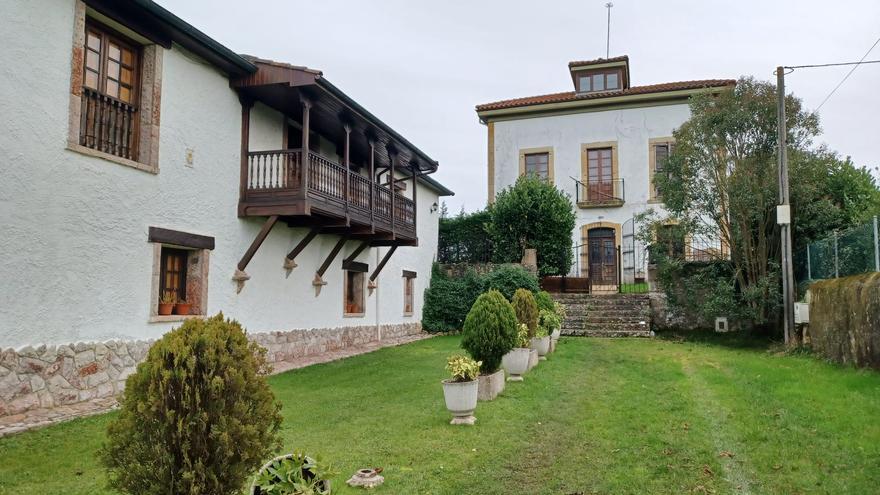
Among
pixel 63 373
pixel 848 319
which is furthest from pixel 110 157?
pixel 848 319

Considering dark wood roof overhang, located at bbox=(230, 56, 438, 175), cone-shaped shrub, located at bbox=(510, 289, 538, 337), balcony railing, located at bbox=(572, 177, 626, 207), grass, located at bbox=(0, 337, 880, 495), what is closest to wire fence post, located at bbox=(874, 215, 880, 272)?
grass, located at bbox=(0, 337, 880, 495)

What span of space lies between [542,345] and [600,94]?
15.1 meters

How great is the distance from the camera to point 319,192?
36.1 ft

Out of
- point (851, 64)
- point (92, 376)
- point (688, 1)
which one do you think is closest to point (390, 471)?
point (92, 376)

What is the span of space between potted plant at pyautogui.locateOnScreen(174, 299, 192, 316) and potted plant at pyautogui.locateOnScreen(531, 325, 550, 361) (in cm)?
613

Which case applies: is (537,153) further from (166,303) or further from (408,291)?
(166,303)

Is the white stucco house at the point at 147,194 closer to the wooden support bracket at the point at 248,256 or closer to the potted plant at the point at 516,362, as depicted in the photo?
the wooden support bracket at the point at 248,256

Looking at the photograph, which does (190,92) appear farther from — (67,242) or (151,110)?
(67,242)

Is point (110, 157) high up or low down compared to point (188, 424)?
up

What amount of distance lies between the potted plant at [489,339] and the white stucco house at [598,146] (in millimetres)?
14210

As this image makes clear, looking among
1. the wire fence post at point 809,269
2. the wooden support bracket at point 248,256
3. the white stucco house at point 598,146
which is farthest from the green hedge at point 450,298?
the wooden support bracket at point 248,256

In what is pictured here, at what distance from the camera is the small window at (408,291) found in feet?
61.2

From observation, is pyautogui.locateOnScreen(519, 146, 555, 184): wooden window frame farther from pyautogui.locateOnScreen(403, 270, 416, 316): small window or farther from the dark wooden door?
pyautogui.locateOnScreen(403, 270, 416, 316): small window

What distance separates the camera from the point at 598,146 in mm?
23578
